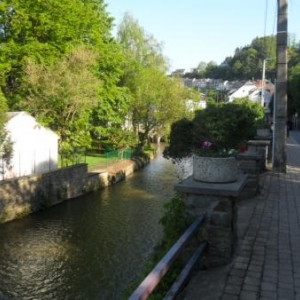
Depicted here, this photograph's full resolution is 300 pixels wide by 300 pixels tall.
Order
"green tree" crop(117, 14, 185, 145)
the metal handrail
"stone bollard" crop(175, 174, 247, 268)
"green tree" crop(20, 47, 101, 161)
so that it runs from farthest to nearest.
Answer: "green tree" crop(117, 14, 185, 145)
"green tree" crop(20, 47, 101, 161)
"stone bollard" crop(175, 174, 247, 268)
the metal handrail

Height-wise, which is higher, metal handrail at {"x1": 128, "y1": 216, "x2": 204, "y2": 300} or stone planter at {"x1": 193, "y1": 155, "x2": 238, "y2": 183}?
stone planter at {"x1": 193, "y1": 155, "x2": 238, "y2": 183}

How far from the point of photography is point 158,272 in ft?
10.8

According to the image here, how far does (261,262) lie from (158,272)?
2.11m

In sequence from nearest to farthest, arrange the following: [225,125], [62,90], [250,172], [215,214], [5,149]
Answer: [215,214] → [250,172] → [225,125] → [5,149] → [62,90]

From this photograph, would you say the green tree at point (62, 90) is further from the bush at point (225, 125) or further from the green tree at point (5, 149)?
the bush at point (225, 125)

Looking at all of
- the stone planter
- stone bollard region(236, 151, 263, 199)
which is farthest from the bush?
the stone planter

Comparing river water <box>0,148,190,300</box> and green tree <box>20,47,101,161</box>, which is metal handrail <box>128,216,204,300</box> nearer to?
river water <box>0,148,190,300</box>

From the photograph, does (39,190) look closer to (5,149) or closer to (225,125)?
(5,149)

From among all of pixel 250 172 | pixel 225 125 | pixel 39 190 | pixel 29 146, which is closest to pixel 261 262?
pixel 250 172

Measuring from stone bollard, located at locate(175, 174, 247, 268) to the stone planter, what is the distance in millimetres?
249

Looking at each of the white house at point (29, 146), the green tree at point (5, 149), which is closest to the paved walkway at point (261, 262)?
the green tree at point (5, 149)

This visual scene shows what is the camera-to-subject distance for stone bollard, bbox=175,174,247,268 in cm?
472

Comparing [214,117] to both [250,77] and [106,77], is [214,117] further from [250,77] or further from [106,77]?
[250,77]

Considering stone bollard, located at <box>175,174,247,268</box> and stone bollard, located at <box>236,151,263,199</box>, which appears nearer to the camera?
stone bollard, located at <box>175,174,247,268</box>
